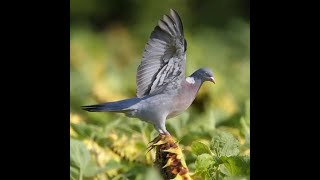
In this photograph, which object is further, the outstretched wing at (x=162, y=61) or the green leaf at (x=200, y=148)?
the green leaf at (x=200, y=148)

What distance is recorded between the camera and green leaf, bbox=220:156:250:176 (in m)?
1.56

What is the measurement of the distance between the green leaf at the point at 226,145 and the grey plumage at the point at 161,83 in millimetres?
113

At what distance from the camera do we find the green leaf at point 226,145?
1624 mm

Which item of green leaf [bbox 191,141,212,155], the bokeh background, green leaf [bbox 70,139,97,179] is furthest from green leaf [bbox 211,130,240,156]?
green leaf [bbox 70,139,97,179]

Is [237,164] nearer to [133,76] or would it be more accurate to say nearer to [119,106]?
[119,106]

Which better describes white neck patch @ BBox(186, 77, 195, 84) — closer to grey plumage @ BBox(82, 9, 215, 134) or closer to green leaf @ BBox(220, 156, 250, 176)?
grey plumage @ BBox(82, 9, 215, 134)

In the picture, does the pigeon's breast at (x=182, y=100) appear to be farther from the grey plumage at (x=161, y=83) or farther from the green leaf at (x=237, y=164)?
the green leaf at (x=237, y=164)

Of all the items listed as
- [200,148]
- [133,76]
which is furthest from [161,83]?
[133,76]


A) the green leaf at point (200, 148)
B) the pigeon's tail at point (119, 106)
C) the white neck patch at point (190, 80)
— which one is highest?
the white neck patch at point (190, 80)

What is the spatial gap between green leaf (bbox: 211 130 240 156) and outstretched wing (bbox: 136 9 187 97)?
145mm

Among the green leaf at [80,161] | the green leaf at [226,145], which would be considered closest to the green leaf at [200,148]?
the green leaf at [226,145]
